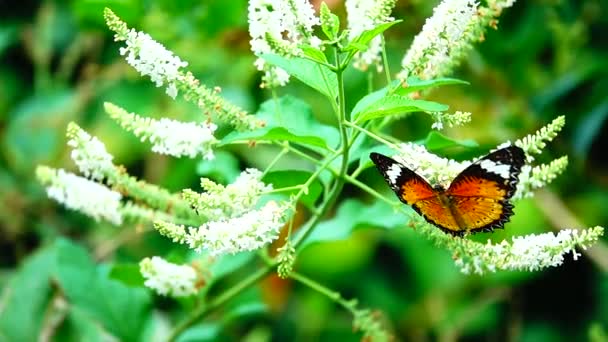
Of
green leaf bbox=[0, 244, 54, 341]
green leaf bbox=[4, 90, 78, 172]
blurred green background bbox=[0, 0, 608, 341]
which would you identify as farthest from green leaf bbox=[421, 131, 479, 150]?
green leaf bbox=[4, 90, 78, 172]

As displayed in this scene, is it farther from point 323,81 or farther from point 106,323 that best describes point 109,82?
point 323,81

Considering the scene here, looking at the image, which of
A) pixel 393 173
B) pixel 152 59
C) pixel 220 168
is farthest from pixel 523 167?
pixel 220 168

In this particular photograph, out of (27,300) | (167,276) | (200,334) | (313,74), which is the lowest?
(200,334)

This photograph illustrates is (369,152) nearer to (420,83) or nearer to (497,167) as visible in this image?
(420,83)

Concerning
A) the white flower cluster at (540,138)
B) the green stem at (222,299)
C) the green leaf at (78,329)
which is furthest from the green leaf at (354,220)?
the green leaf at (78,329)

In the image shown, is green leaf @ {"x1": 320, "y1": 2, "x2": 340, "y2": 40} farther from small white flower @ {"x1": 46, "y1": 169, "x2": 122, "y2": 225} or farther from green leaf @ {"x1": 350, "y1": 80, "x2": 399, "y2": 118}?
small white flower @ {"x1": 46, "y1": 169, "x2": 122, "y2": 225}

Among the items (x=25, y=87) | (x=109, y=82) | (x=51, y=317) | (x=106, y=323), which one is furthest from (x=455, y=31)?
(x=25, y=87)

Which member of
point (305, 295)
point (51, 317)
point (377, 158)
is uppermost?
point (377, 158)
